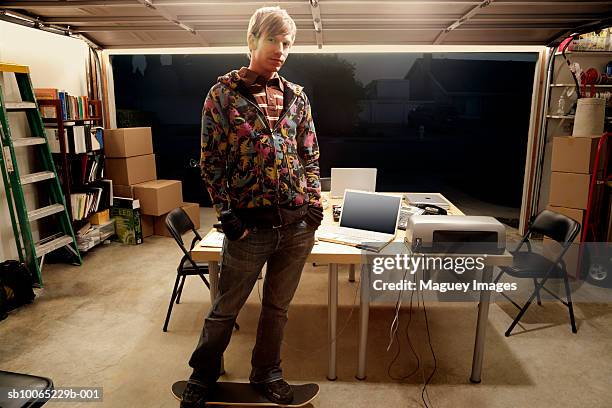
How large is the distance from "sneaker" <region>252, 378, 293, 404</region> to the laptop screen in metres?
0.91

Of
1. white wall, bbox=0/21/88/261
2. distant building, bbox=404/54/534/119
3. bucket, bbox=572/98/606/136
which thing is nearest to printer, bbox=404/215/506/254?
bucket, bbox=572/98/606/136

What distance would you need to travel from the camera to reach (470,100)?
8.00 m

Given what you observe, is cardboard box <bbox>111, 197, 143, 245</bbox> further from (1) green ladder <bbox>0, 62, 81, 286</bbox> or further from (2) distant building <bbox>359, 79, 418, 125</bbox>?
(2) distant building <bbox>359, 79, 418, 125</bbox>

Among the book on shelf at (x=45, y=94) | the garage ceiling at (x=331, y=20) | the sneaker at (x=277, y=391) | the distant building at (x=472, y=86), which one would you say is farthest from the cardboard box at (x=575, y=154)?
the book on shelf at (x=45, y=94)

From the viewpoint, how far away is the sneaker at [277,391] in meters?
2.02

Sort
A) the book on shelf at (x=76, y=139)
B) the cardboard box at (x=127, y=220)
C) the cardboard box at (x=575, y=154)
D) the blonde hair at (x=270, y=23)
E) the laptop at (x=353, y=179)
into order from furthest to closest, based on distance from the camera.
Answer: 1. the cardboard box at (x=127, y=220)
2. the book on shelf at (x=76, y=139)
3. the cardboard box at (x=575, y=154)
4. the laptop at (x=353, y=179)
5. the blonde hair at (x=270, y=23)

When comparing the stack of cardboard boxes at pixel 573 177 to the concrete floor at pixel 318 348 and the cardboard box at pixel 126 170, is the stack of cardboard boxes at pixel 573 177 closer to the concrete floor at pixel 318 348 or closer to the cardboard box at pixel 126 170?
the concrete floor at pixel 318 348

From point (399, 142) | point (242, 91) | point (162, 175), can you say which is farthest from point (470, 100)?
point (242, 91)

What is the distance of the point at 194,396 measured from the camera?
1942 millimetres

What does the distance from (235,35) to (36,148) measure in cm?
228

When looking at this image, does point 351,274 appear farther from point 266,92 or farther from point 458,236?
point 266,92

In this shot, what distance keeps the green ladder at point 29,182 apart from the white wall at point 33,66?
9 cm

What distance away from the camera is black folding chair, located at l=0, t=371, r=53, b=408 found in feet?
4.39

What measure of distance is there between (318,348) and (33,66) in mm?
3622
